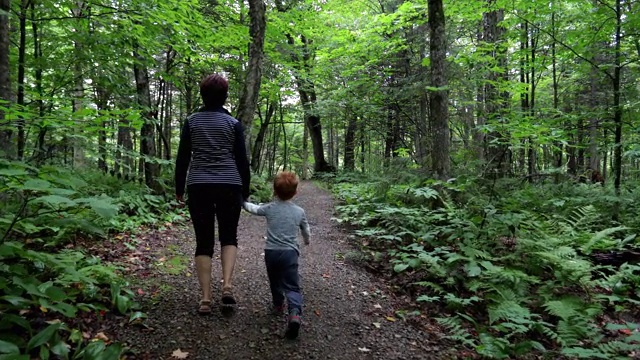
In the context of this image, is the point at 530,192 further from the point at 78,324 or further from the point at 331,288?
the point at 78,324

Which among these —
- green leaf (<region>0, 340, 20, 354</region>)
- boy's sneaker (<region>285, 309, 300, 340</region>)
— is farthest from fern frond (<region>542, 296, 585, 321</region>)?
green leaf (<region>0, 340, 20, 354</region>)

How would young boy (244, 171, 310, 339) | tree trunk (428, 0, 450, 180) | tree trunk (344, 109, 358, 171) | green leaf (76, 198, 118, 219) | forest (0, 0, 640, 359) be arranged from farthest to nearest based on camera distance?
tree trunk (344, 109, 358, 171)
tree trunk (428, 0, 450, 180)
young boy (244, 171, 310, 339)
forest (0, 0, 640, 359)
green leaf (76, 198, 118, 219)

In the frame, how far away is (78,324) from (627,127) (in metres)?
9.42

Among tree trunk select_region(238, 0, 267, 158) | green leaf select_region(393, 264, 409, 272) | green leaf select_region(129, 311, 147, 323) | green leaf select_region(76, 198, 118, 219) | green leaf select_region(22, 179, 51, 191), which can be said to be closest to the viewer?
green leaf select_region(76, 198, 118, 219)

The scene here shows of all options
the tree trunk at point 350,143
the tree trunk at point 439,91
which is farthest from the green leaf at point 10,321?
the tree trunk at point 350,143

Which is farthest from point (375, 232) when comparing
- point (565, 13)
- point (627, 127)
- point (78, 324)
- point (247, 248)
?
point (565, 13)

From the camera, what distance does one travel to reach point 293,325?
127 inches

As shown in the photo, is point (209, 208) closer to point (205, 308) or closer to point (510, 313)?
point (205, 308)

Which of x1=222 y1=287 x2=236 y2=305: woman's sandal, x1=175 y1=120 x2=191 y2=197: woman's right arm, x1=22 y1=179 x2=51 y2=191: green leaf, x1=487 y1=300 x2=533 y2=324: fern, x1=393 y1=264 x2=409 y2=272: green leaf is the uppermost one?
x1=175 y1=120 x2=191 y2=197: woman's right arm

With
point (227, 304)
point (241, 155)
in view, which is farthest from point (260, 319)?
point (241, 155)

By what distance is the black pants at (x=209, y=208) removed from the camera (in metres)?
3.42

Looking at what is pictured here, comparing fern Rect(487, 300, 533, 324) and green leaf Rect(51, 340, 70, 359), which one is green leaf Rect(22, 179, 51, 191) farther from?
fern Rect(487, 300, 533, 324)

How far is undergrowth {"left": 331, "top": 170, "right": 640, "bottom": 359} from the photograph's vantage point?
11.6ft

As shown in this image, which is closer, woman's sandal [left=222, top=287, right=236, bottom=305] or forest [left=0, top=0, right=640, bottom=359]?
forest [left=0, top=0, right=640, bottom=359]
